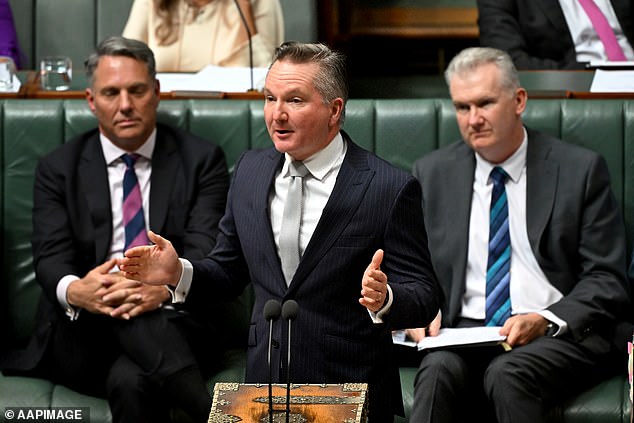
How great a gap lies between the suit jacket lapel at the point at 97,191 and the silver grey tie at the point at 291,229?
3.31ft

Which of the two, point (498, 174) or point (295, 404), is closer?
point (295, 404)

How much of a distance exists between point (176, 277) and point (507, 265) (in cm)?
118

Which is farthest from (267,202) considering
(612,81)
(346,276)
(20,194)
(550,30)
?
(550,30)

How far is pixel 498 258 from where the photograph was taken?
3559 millimetres

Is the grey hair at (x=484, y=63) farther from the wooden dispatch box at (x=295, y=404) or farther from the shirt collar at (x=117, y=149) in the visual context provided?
the wooden dispatch box at (x=295, y=404)

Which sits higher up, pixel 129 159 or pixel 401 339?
pixel 129 159

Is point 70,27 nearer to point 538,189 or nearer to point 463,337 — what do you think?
point 538,189

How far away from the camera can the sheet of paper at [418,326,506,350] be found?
10.9 ft

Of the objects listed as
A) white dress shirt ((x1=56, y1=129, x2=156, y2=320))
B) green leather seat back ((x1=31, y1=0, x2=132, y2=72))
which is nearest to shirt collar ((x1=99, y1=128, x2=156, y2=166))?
white dress shirt ((x1=56, y1=129, x2=156, y2=320))

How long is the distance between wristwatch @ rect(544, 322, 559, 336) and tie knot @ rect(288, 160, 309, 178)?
37.8 inches

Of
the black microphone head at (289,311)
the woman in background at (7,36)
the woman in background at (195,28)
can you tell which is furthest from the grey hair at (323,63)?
the woman in background at (7,36)

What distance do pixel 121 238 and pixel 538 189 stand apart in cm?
128

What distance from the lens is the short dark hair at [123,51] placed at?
3838mm

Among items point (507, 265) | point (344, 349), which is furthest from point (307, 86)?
point (507, 265)
